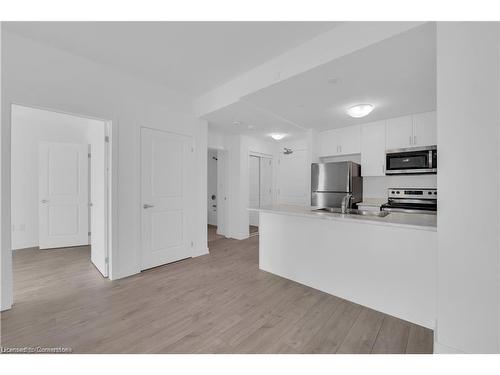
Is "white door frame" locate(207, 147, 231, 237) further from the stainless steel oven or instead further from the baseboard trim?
the baseboard trim

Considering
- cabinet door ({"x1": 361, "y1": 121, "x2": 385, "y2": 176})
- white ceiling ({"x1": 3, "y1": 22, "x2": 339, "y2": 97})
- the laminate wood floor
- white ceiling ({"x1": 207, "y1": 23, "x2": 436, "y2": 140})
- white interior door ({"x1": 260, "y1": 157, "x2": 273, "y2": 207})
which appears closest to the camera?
the laminate wood floor

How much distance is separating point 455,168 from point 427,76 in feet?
4.84

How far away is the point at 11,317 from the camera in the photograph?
196 centimetres

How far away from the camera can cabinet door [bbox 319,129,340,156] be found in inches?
174

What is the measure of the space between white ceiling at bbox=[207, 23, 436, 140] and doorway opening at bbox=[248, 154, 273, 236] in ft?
4.90

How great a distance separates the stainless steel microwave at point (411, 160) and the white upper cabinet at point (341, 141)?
594 mm

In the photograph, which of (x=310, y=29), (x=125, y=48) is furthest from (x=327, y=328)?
(x=125, y=48)

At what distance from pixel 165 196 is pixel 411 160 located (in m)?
3.90

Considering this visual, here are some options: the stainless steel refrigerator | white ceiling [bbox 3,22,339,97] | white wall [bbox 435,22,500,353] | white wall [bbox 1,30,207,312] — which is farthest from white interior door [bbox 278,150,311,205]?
white wall [bbox 435,22,500,353]

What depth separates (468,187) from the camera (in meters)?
1.36

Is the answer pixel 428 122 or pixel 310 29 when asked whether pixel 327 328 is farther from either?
pixel 428 122

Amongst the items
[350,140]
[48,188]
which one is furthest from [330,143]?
[48,188]

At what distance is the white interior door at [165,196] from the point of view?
3.09 metres

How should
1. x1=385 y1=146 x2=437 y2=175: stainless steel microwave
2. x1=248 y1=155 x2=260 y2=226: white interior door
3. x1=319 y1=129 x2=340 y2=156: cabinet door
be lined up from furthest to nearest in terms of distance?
x1=248 y1=155 x2=260 y2=226: white interior door → x1=319 y1=129 x2=340 y2=156: cabinet door → x1=385 y1=146 x2=437 y2=175: stainless steel microwave
